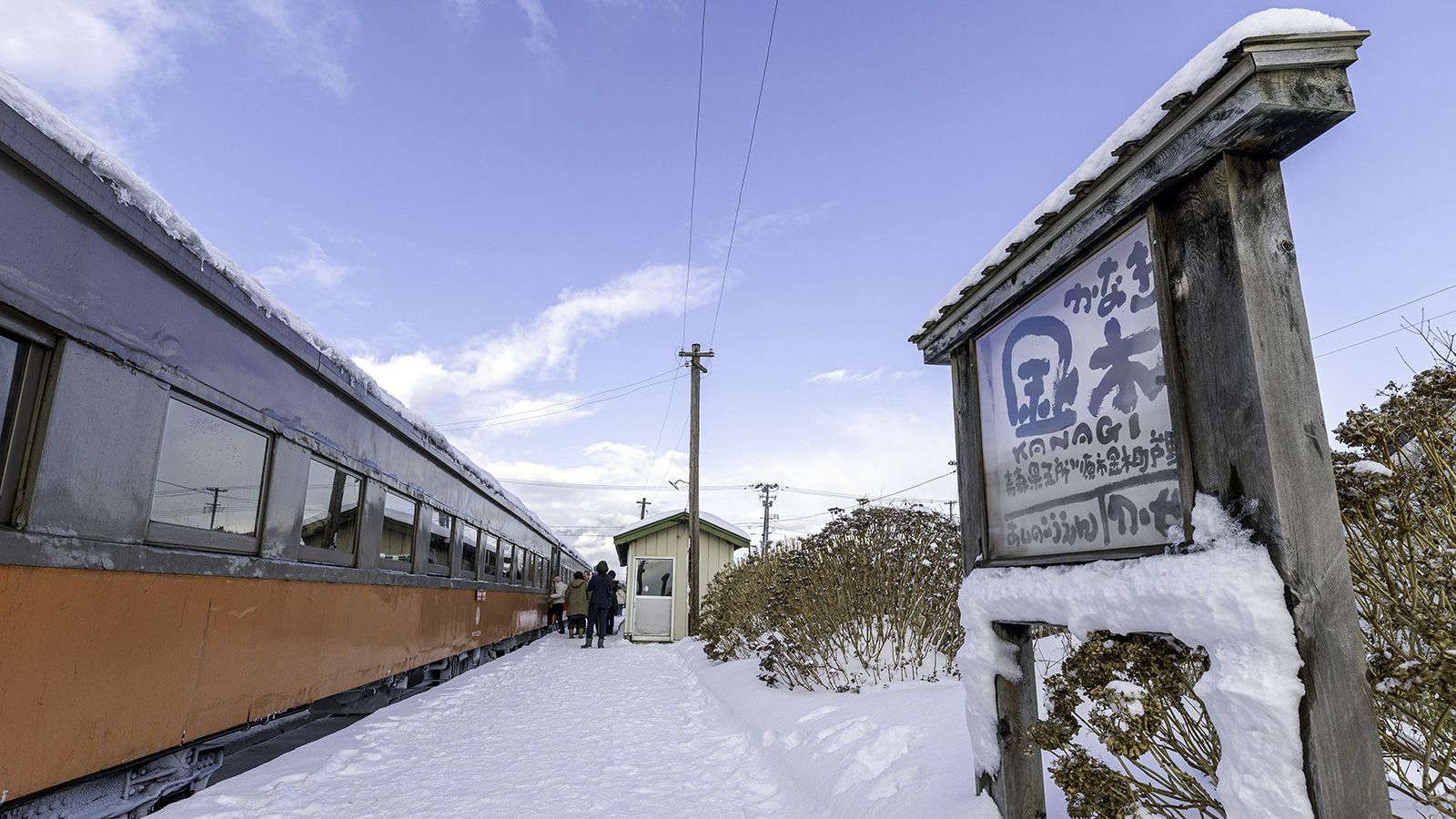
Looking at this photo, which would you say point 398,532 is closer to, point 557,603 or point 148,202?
point 148,202

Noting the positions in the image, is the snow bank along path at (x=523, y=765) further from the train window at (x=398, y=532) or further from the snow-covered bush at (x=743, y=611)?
the snow-covered bush at (x=743, y=611)

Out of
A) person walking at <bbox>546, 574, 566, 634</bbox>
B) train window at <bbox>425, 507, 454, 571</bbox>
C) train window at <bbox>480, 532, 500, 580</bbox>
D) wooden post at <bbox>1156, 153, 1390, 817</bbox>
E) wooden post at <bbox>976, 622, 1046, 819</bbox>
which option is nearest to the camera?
wooden post at <bbox>1156, 153, 1390, 817</bbox>

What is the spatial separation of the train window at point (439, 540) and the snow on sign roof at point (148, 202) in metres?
2.42

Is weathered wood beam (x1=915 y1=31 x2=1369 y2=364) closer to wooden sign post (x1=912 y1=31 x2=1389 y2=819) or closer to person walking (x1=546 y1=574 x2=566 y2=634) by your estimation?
wooden sign post (x1=912 y1=31 x2=1389 y2=819)

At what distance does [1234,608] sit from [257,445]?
4649 mm

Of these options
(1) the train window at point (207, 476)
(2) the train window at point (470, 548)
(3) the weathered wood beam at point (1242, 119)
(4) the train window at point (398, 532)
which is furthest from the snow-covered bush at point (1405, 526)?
(2) the train window at point (470, 548)

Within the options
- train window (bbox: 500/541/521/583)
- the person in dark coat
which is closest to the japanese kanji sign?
train window (bbox: 500/541/521/583)

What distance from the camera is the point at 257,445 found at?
4.25m

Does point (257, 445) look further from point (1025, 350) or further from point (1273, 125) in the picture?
point (1273, 125)

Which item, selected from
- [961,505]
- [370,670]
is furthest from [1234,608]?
[370,670]

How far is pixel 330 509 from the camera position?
5.28 m

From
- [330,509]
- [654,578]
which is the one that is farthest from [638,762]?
[654,578]

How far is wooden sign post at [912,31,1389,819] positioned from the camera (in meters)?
1.68

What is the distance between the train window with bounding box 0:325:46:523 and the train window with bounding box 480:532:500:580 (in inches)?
304
